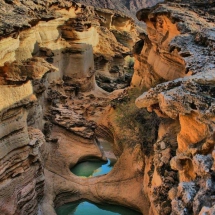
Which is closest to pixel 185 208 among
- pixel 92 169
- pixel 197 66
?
pixel 197 66

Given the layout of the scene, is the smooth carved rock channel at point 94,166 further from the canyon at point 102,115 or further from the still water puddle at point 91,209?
the still water puddle at point 91,209

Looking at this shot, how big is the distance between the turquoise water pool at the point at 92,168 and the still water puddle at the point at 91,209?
1414 mm

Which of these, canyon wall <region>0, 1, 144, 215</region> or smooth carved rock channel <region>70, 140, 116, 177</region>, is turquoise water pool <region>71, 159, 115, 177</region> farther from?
canyon wall <region>0, 1, 144, 215</region>

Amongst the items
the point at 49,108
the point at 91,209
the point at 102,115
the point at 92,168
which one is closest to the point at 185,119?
the point at 91,209

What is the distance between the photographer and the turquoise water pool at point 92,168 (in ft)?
31.2

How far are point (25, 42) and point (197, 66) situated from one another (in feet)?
15.8

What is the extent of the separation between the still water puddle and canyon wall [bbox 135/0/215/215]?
53.2 inches

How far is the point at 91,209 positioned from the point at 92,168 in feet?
6.04

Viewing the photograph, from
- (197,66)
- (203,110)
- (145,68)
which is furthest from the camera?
(145,68)

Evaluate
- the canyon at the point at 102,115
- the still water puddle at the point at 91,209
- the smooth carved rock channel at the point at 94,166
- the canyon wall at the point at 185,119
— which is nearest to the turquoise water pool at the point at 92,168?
the smooth carved rock channel at the point at 94,166

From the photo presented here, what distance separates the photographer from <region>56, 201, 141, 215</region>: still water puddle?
310 inches

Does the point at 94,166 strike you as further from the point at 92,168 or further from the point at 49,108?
the point at 49,108

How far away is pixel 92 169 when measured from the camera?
973 cm

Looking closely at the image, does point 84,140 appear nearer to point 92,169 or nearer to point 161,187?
point 92,169
